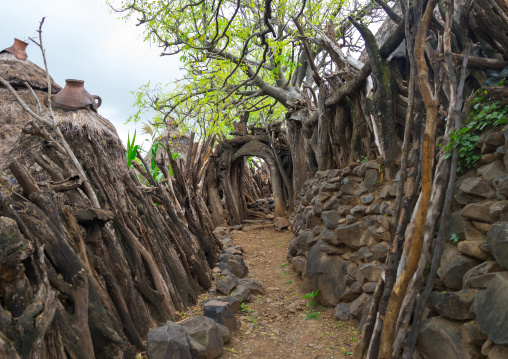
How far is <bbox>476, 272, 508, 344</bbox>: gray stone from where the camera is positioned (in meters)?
1.82

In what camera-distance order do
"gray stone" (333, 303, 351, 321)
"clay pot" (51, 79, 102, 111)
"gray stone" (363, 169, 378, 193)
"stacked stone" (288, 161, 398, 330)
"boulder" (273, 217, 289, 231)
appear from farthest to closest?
"boulder" (273, 217, 289, 231), "gray stone" (363, 169, 378, 193), "clay pot" (51, 79, 102, 111), "gray stone" (333, 303, 351, 321), "stacked stone" (288, 161, 398, 330)

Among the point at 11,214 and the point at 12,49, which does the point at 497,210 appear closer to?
the point at 11,214

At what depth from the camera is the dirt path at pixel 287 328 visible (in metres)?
3.23

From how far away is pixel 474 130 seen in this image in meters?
2.52

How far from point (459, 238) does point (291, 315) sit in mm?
2315

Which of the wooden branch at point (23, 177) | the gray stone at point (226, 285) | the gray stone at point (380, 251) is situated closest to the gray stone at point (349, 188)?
the gray stone at point (380, 251)

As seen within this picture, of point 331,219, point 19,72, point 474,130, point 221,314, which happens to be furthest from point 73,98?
point 474,130

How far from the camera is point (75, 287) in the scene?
6.87ft

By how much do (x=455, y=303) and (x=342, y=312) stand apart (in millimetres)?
1738

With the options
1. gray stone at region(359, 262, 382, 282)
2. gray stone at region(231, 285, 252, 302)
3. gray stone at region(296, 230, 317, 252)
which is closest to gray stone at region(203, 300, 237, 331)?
gray stone at region(231, 285, 252, 302)

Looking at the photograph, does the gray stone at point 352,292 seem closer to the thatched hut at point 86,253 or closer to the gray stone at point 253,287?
the gray stone at point 253,287

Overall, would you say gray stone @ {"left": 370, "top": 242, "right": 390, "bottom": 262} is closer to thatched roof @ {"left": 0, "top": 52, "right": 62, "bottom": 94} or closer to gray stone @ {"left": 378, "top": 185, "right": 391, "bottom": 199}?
gray stone @ {"left": 378, "top": 185, "right": 391, "bottom": 199}

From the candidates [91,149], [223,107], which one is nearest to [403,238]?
[91,149]

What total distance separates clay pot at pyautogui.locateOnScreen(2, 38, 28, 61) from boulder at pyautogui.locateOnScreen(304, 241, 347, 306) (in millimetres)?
5627
